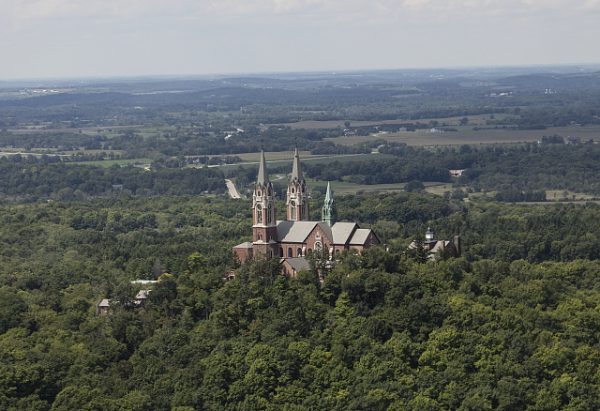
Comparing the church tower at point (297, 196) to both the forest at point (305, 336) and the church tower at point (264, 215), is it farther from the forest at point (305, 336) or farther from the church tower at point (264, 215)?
the forest at point (305, 336)

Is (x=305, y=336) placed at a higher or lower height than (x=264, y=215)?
lower

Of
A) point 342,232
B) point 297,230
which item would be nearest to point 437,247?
point 342,232

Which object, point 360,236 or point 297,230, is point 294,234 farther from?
point 360,236

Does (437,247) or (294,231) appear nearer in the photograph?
(294,231)

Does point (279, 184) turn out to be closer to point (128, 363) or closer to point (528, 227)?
point (528, 227)

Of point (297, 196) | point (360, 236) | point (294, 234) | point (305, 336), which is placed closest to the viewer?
point (305, 336)

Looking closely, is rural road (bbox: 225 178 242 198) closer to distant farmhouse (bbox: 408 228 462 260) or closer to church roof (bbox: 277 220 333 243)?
distant farmhouse (bbox: 408 228 462 260)

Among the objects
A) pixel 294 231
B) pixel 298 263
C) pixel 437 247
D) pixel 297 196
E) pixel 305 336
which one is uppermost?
pixel 297 196

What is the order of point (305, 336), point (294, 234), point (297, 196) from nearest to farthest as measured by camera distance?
point (305, 336)
point (294, 234)
point (297, 196)
